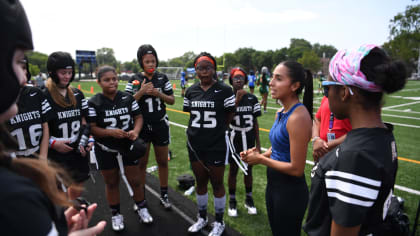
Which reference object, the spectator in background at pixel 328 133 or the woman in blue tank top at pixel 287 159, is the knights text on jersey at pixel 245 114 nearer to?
the spectator in background at pixel 328 133

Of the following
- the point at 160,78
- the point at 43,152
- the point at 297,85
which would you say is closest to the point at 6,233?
the point at 297,85

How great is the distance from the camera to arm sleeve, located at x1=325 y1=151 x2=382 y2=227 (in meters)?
1.25

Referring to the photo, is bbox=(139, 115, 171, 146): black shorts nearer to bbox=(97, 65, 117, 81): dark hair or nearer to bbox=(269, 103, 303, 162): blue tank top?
bbox=(97, 65, 117, 81): dark hair

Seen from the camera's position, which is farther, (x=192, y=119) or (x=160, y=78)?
(x=160, y=78)

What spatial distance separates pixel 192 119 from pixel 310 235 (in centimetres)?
223

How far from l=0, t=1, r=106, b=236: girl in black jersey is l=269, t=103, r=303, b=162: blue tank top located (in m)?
1.82

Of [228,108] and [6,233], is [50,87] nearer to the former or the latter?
[228,108]

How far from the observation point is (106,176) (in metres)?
3.55

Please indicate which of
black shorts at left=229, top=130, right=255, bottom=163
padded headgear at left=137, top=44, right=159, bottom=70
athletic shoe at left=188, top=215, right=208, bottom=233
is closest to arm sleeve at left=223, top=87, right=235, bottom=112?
black shorts at left=229, top=130, right=255, bottom=163

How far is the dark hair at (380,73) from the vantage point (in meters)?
1.29

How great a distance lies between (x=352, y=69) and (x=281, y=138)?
1035 mm

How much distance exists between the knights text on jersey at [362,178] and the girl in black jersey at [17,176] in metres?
1.34

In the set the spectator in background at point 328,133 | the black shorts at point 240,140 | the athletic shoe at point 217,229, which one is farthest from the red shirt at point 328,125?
the athletic shoe at point 217,229

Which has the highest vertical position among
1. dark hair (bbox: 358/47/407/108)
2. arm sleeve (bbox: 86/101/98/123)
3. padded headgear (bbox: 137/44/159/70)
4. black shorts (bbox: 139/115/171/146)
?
padded headgear (bbox: 137/44/159/70)
